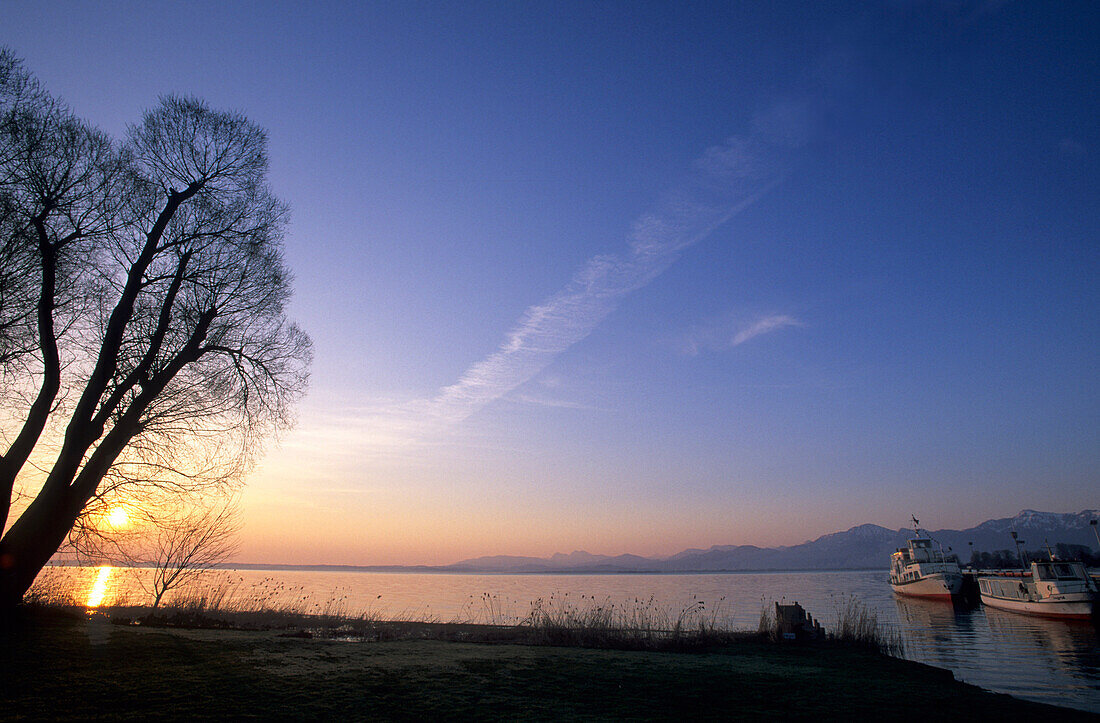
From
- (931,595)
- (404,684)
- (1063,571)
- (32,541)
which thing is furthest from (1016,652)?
(931,595)

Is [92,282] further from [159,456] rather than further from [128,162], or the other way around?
[159,456]

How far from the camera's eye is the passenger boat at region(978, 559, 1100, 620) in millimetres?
33562

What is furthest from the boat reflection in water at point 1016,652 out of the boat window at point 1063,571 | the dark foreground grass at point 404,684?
the dark foreground grass at point 404,684

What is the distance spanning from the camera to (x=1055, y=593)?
35469mm

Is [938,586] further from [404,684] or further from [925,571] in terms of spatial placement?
[404,684]

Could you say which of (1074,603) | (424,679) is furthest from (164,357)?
(1074,603)

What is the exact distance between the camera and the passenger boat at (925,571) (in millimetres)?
52000

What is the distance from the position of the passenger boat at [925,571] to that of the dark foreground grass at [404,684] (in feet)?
163

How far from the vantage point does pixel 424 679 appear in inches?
348

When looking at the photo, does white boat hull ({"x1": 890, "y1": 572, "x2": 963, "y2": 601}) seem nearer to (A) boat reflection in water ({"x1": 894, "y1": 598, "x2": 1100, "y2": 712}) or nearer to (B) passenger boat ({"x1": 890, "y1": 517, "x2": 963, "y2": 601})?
(B) passenger boat ({"x1": 890, "y1": 517, "x2": 963, "y2": 601})

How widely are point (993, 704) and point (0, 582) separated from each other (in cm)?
1819

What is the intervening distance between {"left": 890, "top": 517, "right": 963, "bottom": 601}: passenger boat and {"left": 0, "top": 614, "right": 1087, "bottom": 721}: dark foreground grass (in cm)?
4966

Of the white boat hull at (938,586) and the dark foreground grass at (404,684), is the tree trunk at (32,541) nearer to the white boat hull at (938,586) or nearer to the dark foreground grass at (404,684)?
the dark foreground grass at (404,684)

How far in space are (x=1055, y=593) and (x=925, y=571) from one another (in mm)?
23055
